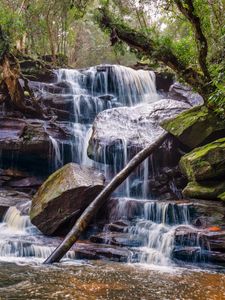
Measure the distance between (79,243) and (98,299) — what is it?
4.26 m

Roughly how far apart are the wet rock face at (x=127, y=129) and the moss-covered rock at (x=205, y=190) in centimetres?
312

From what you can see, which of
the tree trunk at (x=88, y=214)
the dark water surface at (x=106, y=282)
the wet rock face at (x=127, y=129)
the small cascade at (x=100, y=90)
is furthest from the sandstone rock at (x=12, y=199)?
the dark water surface at (x=106, y=282)

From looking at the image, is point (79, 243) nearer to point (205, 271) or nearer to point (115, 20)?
point (205, 271)

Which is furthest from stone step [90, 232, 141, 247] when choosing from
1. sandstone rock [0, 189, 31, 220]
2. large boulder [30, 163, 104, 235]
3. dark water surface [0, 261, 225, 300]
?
sandstone rock [0, 189, 31, 220]

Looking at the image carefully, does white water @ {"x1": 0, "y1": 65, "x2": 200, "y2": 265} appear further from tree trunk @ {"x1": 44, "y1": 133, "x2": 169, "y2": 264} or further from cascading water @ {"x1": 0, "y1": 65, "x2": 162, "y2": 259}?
tree trunk @ {"x1": 44, "y1": 133, "x2": 169, "y2": 264}

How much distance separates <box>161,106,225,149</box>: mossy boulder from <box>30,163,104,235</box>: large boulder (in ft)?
10.2

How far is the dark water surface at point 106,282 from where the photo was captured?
473 cm

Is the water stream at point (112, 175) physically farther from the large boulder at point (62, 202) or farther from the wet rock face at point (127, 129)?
the large boulder at point (62, 202)

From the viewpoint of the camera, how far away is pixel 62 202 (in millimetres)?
9453

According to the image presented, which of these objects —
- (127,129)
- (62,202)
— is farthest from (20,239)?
(127,129)

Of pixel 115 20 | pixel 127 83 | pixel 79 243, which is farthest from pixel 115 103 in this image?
pixel 79 243

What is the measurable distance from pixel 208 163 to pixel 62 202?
399 centimetres

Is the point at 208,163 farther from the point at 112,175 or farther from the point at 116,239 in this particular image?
the point at 112,175

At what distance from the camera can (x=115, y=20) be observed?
404 inches
